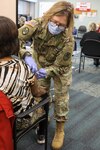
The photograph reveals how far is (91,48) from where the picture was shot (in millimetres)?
4582

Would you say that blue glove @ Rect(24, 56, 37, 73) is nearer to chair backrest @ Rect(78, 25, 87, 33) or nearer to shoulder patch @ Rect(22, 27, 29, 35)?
shoulder patch @ Rect(22, 27, 29, 35)

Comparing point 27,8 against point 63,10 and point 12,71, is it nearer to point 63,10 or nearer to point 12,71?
point 63,10

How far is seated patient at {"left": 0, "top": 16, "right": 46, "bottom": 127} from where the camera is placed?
1.31 meters

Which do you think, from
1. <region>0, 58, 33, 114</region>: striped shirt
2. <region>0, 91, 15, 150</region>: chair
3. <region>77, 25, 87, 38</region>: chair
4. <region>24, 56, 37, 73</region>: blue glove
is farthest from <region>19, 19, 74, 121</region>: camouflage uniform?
<region>77, 25, 87, 38</region>: chair

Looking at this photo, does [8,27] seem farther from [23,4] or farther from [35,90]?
[23,4]

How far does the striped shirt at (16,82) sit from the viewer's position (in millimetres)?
1340

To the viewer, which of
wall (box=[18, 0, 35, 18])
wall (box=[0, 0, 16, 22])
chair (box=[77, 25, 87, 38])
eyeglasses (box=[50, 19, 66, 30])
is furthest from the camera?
wall (box=[18, 0, 35, 18])

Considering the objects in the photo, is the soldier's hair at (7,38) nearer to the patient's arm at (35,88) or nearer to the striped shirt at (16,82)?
the striped shirt at (16,82)

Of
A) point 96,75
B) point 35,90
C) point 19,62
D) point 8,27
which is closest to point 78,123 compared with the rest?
point 35,90

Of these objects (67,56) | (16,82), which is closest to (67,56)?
(67,56)

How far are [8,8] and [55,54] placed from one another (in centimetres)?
68

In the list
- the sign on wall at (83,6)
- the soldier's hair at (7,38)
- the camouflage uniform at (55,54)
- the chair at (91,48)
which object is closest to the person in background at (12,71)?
the soldier's hair at (7,38)

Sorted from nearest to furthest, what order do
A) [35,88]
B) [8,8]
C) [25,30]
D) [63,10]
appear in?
1. [35,88]
2. [63,10]
3. [25,30]
4. [8,8]

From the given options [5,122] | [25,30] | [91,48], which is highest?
[25,30]
